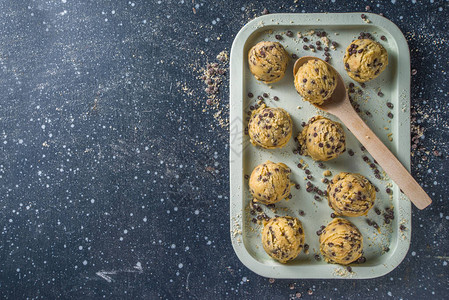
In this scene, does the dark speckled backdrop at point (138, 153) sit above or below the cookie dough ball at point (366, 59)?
below

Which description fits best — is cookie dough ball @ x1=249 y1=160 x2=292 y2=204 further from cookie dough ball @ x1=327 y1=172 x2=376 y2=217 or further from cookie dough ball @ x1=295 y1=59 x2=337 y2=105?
cookie dough ball @ x1=295 y1=59 x2=337 y2=105

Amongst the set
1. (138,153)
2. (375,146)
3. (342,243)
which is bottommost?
(342,243)

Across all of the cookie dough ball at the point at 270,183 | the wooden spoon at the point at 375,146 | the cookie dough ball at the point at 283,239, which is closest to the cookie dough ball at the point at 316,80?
the wooden spoon at the point at 375,146

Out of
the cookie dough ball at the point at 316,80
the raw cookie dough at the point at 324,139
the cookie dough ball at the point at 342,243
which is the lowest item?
the cookie dough ball at the point at 342,243

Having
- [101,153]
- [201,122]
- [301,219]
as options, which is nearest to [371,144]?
[301,219]

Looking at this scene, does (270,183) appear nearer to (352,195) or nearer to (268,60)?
(352,195)

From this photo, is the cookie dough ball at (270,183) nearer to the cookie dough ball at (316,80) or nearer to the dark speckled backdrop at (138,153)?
the dark speckled backdrop at (138,153)

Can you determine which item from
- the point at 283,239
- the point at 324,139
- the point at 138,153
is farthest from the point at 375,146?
the point at 138,153

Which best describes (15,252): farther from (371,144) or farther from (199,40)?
(371,144)
